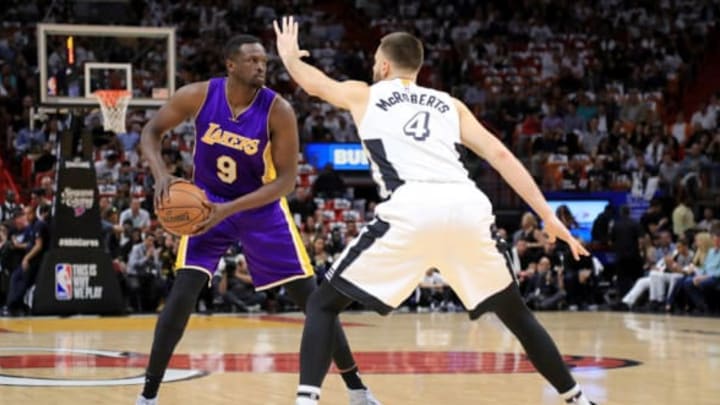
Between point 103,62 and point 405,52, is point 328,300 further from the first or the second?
point 103,62

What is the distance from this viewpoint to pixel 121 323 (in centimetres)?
1565

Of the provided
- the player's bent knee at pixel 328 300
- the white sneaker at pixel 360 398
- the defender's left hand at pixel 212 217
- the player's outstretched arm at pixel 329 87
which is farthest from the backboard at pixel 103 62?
the player's bent knee at pixel 328 300

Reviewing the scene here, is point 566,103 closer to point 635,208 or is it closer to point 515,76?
point 515,76

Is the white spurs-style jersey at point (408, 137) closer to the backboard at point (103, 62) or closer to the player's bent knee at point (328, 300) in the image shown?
the player's bent knee at point (328, 300)

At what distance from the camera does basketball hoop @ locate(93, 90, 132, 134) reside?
57.4ft

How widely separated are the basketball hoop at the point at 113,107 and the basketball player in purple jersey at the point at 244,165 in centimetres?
1084

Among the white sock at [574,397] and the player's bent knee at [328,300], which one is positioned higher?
the player's bent knee at [328,300]

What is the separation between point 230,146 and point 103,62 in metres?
11.8

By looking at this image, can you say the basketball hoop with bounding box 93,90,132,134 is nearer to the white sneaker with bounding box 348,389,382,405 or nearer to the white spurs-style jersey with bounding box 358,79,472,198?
the white sneaker with bounding box 348,389,382,405

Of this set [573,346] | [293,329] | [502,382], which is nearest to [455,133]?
[502,382]

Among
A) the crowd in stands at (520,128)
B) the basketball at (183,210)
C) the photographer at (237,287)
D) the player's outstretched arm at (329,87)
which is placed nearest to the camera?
the player's outstretched arm at (329,87)

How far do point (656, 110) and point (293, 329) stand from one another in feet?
48.7

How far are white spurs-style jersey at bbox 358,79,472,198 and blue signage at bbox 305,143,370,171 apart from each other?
705 inches

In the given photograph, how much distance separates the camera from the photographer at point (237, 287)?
18812mm
